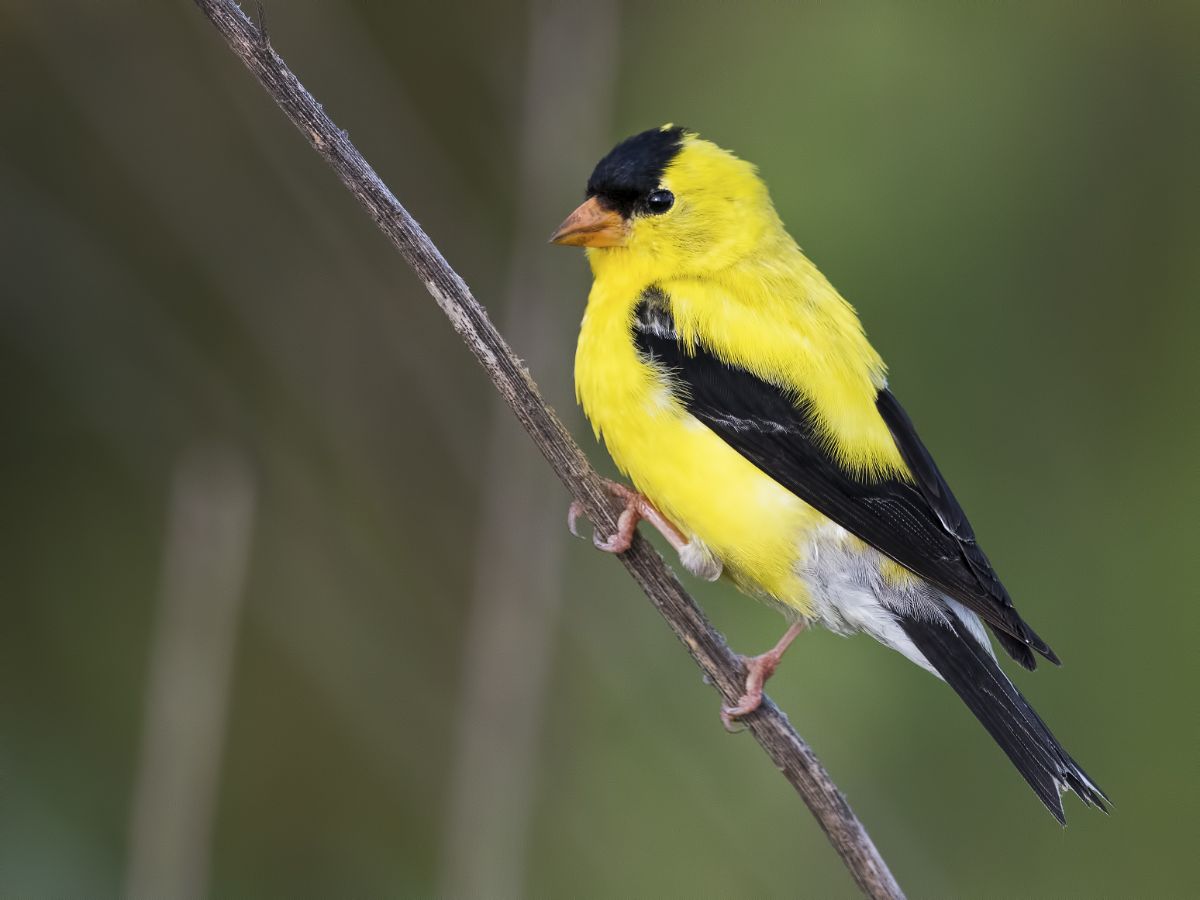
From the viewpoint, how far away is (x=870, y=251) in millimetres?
4094

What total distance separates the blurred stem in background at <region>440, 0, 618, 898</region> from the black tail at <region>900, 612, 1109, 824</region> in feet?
3.04

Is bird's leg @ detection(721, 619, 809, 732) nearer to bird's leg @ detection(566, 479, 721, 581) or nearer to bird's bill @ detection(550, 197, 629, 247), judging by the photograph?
bird's leg @ detection(566, 479, 721, 581)

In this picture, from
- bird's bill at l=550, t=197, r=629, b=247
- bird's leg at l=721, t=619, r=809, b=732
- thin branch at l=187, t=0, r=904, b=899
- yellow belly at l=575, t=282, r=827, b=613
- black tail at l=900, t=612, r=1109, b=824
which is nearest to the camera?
thin branch at l=187, t=0, r=904, b=899

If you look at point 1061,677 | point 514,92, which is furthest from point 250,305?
point 1061,677

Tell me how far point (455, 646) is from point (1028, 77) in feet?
9.63

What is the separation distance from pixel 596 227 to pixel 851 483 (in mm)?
965

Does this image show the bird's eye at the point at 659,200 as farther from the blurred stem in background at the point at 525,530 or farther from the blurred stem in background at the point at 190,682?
the blurred stem in background at the point at 190,682

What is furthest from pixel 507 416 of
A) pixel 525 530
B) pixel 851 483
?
pixel 851 483

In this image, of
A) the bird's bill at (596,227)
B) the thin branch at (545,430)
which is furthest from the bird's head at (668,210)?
the thin branch at (545,430)

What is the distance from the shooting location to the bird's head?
3.11 meters

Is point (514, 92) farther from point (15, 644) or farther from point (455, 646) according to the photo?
point (15, 644)

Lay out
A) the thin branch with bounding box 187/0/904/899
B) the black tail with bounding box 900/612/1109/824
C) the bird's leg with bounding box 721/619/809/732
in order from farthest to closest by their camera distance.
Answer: the black tail with bounding box 900/612/1109/824 → the bird's leg with bounding box 721/619/809/732 → the thin branch with bounding box 187/0/904/899

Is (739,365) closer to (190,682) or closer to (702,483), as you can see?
(702,483)

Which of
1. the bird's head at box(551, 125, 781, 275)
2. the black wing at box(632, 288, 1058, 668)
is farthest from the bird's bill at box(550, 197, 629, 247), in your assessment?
the black wing at box(632, 288, 1058, 668)
